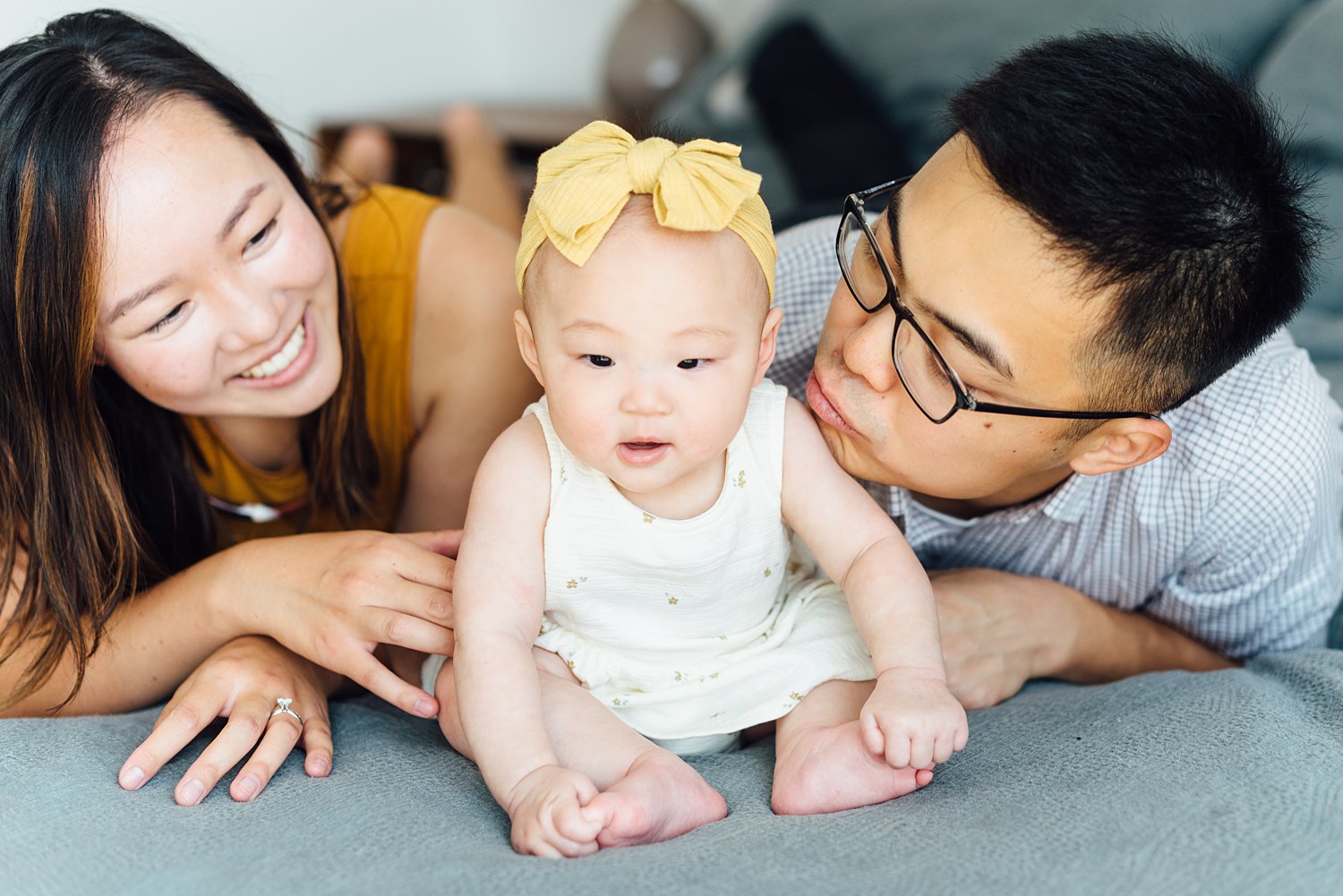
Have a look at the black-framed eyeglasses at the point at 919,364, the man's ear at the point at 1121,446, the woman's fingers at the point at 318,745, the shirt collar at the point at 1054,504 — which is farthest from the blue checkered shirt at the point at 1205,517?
the woman's fingers at the point at 318,745

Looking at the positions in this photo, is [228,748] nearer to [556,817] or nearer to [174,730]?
[174,730]

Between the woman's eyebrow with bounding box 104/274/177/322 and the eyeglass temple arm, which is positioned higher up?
the eyeglass temple arm

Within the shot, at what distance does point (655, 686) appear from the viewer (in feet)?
4.02

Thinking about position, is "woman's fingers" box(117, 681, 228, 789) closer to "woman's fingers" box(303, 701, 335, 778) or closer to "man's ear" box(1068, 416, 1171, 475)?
"woman's fingers" box(303, 701, 335, 778)

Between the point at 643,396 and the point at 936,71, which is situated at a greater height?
the point at 936,71

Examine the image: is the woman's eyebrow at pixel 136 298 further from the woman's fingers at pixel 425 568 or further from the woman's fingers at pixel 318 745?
the woman's fingers at pixel 318 745

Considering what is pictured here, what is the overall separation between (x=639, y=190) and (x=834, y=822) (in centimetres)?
61

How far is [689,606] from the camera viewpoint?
3.99 feet

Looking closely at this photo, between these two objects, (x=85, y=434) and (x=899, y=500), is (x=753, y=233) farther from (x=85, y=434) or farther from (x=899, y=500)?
(x=85, y=434)

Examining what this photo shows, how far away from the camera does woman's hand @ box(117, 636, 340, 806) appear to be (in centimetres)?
112

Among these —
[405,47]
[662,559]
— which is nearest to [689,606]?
[662,559]

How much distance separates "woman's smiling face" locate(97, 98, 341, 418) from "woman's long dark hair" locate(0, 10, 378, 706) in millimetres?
29

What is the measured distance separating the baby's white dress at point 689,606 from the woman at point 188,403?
17 cm

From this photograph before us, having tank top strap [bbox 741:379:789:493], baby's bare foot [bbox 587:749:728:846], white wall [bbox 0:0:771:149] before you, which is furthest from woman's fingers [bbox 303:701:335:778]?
white wall [bbox 0:0:771:149]
